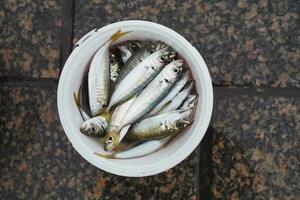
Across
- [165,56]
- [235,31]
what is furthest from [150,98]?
[235,31]

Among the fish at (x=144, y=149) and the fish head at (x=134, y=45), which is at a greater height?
the fish head at (x=134, y=45)

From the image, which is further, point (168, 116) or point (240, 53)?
point (240, 53)

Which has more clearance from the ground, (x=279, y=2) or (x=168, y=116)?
(x=279, y=2)

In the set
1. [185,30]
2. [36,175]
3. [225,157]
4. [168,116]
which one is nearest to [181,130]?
[168,116]

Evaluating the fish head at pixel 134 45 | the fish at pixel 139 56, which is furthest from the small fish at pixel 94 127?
the fish head at pixel 134 45

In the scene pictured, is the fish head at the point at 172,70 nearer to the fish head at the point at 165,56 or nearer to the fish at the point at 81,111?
the fish head at the point at 165,56

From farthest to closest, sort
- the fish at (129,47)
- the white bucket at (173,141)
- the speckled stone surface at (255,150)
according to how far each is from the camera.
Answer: the speckled stone surface at (255,150) → the fish at (129,47) → the white bucket at (173,141)

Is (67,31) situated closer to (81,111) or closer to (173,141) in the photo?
(81,111)

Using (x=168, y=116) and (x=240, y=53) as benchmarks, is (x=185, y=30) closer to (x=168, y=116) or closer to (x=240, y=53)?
(x=240, y=53)
